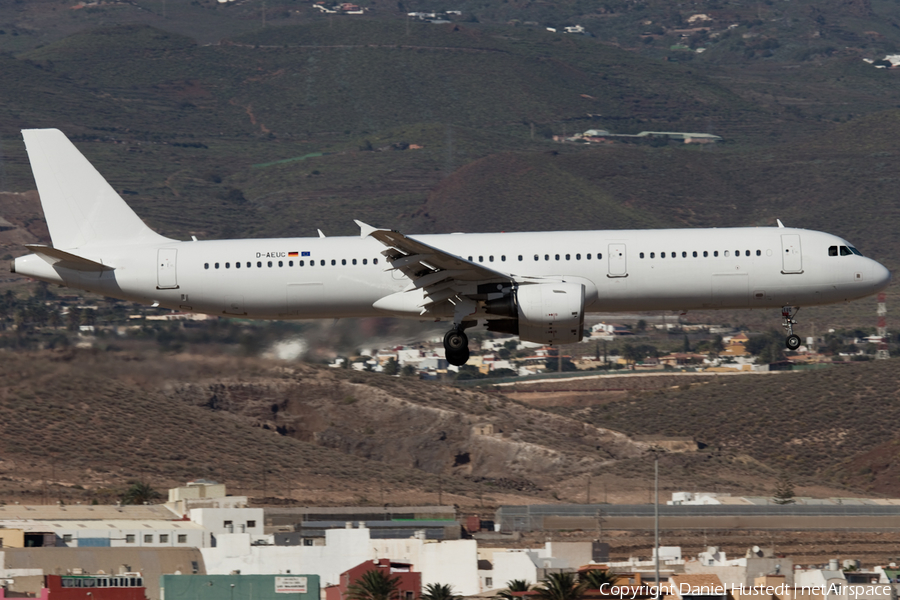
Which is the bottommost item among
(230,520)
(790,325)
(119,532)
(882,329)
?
(119,532)

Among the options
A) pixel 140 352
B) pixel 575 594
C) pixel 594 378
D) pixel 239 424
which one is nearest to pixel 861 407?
pixel 594 378

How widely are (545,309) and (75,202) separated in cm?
1759

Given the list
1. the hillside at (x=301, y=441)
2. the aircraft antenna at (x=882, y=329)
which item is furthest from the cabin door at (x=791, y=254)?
the aircraft antenna at (x=882, y=329)

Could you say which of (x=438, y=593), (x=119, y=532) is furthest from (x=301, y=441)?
(x=438, y=593)

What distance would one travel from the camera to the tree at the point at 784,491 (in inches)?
3289

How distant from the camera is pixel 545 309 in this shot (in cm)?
4259

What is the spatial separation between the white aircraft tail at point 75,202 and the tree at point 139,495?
1648 inches

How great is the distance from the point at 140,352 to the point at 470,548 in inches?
929

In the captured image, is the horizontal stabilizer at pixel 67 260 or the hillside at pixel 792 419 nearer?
the horizontal stabilizer at pixel 67 260

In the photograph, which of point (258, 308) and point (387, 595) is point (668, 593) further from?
point (258, 308)

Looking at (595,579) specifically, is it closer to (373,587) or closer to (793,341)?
(373,587)

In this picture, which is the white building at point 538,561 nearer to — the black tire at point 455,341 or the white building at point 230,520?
the white building at point 230,520

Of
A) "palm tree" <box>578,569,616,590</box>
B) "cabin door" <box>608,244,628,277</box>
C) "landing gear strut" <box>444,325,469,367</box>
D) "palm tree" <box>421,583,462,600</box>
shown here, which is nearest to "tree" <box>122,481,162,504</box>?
"palm tree" <box>421,583,462,600</box>

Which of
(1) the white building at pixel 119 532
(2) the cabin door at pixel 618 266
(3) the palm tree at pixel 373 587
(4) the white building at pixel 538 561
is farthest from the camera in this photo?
(1) the white building at pixel 119 532
